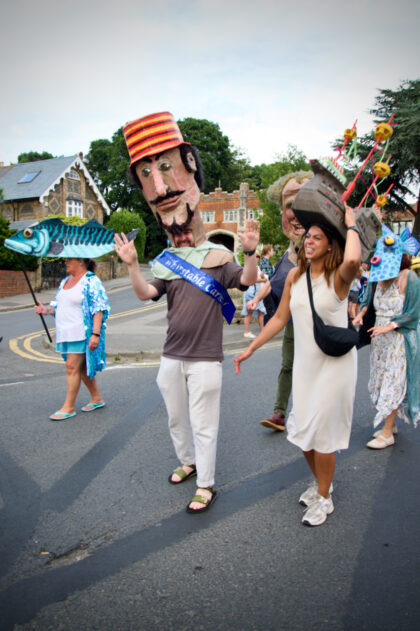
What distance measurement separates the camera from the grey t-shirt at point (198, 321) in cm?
334

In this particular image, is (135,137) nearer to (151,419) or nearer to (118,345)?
(151,419)

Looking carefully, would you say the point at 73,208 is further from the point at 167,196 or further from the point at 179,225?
the point at 179,225

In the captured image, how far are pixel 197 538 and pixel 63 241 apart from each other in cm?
330

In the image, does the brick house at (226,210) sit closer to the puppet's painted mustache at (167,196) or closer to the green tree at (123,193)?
the green tree at (123,193)

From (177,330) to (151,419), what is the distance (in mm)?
2010

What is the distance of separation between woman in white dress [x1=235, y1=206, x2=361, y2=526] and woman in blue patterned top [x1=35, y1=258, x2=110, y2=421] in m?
2.65

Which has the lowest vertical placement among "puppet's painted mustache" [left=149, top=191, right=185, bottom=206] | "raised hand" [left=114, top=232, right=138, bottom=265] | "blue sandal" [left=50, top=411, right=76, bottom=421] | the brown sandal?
"blue sandal" [left=50, top=411, right=76, bottom=421]

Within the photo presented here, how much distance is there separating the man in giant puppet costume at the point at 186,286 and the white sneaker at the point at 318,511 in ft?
2.18

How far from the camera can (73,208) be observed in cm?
3731

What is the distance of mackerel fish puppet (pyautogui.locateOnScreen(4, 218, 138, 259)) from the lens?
4949 millimetres

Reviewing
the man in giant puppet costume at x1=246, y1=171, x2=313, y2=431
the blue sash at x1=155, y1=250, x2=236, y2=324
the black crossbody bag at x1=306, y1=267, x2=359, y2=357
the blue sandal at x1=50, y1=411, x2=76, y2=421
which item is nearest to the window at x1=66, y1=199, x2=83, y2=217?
the blue sandal at x1=50, y1=411, x2=76, y2=421

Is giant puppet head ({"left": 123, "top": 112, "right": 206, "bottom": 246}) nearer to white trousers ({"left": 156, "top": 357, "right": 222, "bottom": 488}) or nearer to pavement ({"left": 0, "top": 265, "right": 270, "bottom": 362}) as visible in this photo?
white trousers ({"left": 156, "top": 357, "right": 222, "bottom": 488})

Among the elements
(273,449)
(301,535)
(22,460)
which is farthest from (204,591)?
(22,460)

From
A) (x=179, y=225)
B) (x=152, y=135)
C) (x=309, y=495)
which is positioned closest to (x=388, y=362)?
(x=309, y=495)
